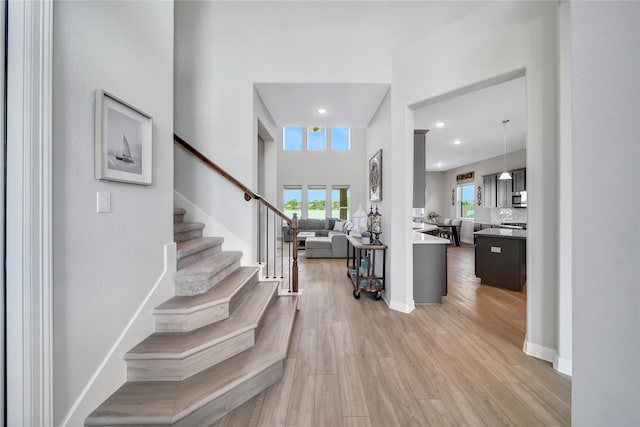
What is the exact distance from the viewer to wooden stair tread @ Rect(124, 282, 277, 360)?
1484 mm

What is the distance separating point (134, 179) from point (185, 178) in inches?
53.7

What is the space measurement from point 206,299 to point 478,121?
17.5 feet

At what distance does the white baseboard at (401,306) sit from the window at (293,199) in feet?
21.7

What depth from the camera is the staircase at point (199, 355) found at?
4.30 feet

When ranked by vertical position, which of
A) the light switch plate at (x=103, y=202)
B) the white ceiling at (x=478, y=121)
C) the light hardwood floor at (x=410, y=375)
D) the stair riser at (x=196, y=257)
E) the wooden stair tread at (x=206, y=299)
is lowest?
the light hardwood floor at (x=410, y=375)

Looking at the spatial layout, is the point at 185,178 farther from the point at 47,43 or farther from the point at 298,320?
the point at 298,320

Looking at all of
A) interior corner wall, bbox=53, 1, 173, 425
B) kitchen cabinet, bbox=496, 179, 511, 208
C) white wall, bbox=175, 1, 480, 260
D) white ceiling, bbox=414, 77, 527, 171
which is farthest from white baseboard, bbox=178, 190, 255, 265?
kitchen cabinet, bbox=496, 179, 511, 208

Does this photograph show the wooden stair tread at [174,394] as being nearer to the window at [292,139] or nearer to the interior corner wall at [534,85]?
the interior corner wall at [534,85]

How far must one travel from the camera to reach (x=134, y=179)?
157 cm

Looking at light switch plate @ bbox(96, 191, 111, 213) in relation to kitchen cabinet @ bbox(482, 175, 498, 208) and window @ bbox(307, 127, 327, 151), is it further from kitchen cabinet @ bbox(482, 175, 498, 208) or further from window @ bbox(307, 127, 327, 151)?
kitchen cabinet @ bbox(482, 175, 498, 208)

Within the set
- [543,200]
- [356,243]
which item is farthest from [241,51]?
[543,200]

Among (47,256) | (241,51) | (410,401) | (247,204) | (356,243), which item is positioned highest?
(241,51)

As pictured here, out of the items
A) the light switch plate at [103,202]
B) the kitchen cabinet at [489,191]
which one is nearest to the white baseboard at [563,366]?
the light switch plate at [103,202]

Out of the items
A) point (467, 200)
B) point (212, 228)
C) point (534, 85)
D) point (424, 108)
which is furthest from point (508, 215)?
point (212, 228)
